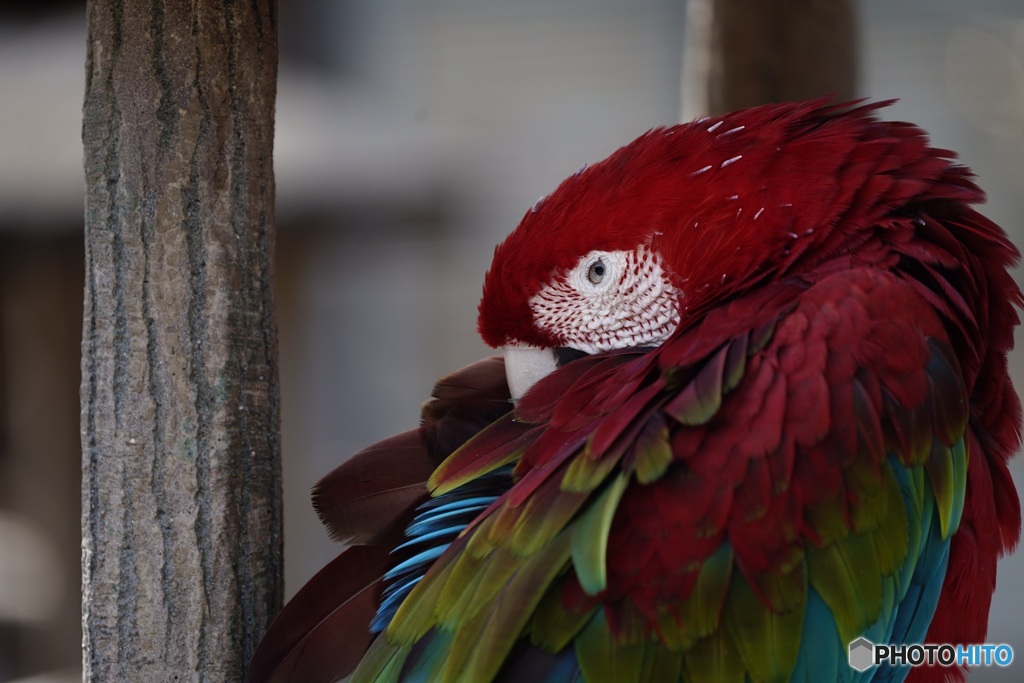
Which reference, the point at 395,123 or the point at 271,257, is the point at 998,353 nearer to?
the point at 271,257

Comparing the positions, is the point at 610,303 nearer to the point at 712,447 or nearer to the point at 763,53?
the point at 712,447

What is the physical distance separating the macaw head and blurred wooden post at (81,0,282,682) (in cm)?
30

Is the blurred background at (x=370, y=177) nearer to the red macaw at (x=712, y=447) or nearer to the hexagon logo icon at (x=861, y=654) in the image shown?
the red macaw at (x=712, y=447)

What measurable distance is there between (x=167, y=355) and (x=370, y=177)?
1.58 m

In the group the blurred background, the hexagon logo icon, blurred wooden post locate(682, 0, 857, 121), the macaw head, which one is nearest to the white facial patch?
the macaw head

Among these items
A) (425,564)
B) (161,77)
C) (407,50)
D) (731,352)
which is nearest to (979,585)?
(731,352)

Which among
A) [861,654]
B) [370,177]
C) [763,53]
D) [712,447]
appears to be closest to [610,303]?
[712,447]

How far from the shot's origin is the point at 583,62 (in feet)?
7.70

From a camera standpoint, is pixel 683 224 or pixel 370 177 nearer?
pixel 683 224

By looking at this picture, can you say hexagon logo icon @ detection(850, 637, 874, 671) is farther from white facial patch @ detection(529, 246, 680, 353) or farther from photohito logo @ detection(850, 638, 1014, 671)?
white facial patch @ detection(529, 246, 680, 353)

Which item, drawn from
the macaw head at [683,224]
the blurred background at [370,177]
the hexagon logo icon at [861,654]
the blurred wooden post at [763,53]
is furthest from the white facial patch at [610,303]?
the blurred background at [370,177]

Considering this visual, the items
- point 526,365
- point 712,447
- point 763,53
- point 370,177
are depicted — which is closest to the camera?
point 712,447

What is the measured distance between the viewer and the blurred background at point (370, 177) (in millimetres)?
2320

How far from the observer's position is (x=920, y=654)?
0.75 m
